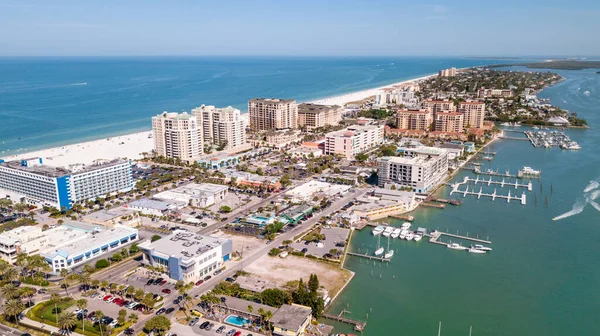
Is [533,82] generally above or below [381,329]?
above

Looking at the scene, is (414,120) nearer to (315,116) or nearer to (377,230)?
(315,116)

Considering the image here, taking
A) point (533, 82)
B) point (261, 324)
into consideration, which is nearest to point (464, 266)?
point (261, 324)

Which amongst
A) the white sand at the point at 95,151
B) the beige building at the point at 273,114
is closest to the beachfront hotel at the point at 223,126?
the white sand at the point at 95,151

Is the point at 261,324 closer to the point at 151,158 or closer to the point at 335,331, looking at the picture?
the point at 335,331

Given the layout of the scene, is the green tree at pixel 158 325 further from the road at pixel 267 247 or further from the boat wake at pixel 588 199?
the boat wake at pixel 588 199

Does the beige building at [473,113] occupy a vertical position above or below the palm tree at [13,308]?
above

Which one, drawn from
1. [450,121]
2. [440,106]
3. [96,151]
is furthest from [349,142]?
[96,151]
